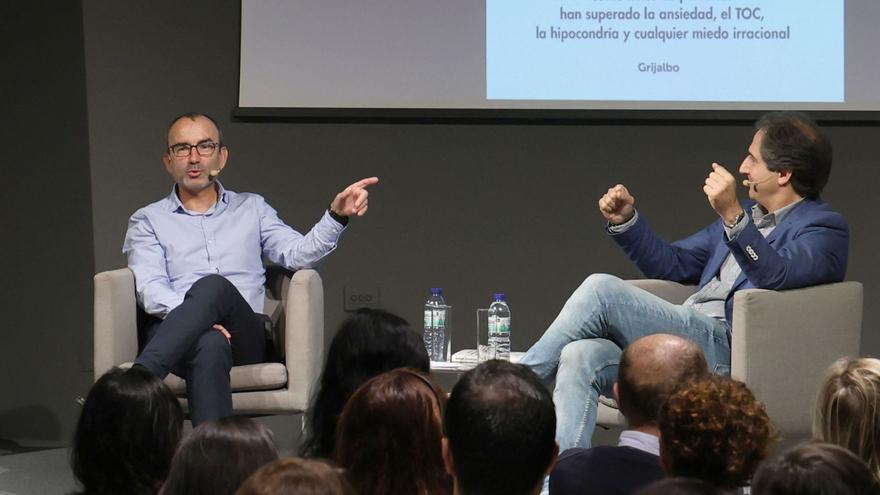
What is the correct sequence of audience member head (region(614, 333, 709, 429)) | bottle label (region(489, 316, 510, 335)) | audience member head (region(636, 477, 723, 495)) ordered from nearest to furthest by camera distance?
1. audience member head (region(636, 477, 723, 495))
2. audience member head (region(614, 333, 709, 429))
3. bottle label (region(489, 316, 510, 335))

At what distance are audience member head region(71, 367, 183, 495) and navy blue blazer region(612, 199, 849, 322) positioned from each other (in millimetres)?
1930

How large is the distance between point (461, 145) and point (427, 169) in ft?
0.56

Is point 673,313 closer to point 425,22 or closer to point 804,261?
point 804,261

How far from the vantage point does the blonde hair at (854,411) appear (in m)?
2.14

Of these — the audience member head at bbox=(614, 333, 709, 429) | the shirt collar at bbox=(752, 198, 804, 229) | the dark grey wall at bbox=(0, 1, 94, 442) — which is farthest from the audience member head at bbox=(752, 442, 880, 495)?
the dark grey wall at bbox=(0, 1, 94, 442)

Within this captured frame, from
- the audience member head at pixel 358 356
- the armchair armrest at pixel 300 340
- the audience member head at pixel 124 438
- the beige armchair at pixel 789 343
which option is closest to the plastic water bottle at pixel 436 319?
the armchair armrest at pixel 300 340

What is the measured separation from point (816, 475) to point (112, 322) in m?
2.69

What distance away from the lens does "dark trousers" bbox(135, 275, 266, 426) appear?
11.3ft

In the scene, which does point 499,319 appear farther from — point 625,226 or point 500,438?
point 500,438

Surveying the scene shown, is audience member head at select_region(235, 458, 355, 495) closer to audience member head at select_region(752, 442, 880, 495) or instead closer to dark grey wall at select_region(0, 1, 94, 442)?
audience member head at select_region(752, 442, 880, 495)

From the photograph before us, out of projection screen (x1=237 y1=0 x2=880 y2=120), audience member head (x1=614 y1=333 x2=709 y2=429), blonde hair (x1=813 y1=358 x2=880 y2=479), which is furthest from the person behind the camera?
projection screen (x1=237 y1=0 x2=880 y2=120)

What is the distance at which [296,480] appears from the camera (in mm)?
1427

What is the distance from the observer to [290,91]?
193 inches

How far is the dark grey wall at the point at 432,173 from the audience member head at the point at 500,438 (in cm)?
302
